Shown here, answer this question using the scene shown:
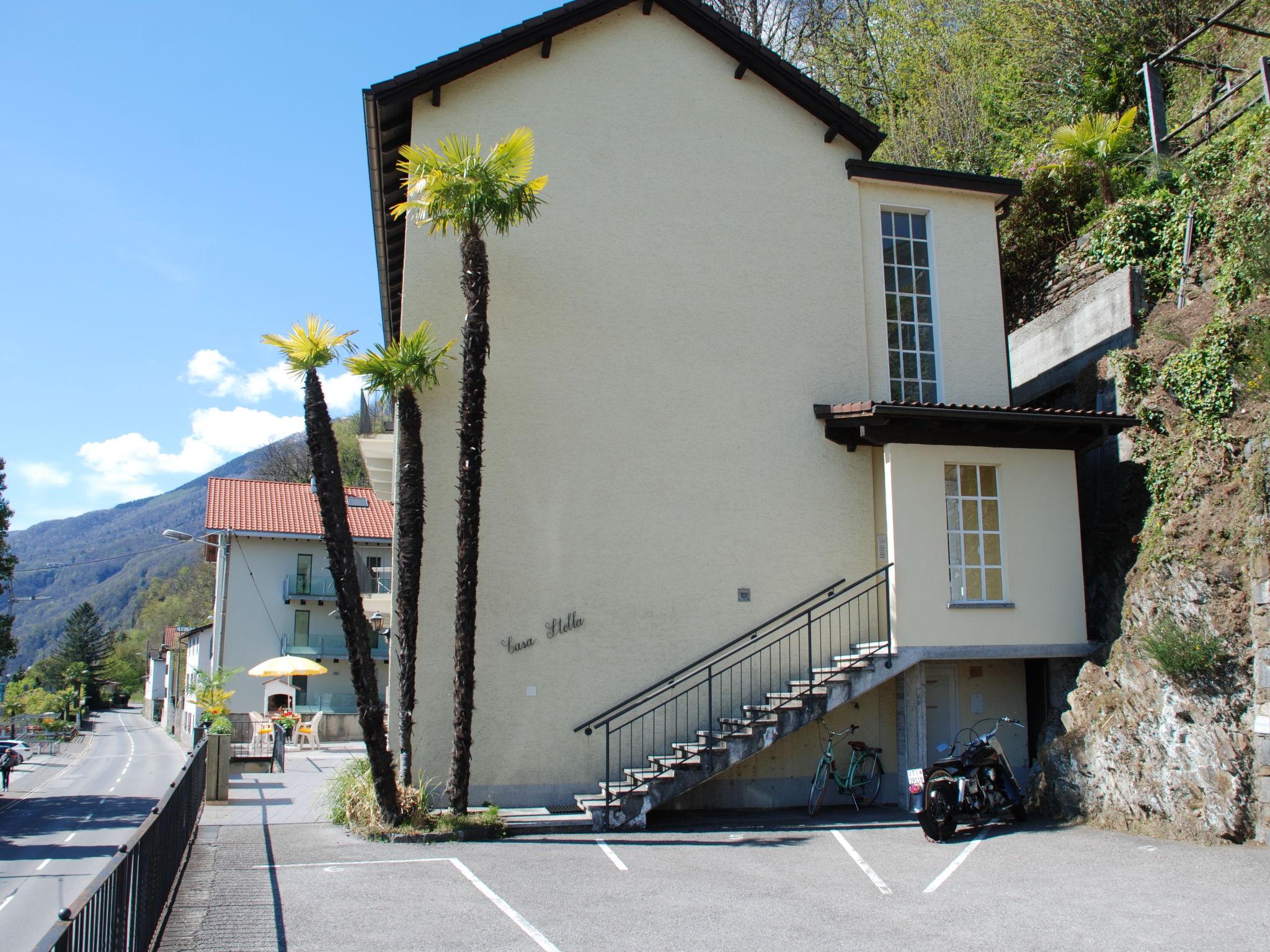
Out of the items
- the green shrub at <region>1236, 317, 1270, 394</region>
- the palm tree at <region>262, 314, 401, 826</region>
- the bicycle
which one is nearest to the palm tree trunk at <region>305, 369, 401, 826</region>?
the palm tree at <region>262, 314, 401, 826</region>

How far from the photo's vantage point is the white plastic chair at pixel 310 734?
97.6 ft

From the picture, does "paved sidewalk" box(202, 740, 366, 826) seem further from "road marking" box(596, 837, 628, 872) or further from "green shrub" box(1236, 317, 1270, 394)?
"green shrub" box(1236, 317, 1270, 394)

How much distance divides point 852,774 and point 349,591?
6.98 m

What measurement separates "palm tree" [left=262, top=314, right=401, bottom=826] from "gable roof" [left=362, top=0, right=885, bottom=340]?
299 cm

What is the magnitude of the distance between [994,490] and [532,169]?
776 cm

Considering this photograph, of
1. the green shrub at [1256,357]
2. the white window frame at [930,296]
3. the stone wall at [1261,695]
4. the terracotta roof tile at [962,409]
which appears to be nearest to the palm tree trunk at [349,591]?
the terracotta roof tile at [962,409]

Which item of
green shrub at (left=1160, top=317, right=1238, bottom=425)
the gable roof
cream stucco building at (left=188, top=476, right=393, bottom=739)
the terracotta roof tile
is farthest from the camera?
cream stucco building at (left=188, top=476, right=393, bottom=739)

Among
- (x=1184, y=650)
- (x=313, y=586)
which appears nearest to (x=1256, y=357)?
(x=1184, y=650)

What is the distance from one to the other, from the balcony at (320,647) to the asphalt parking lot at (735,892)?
28770mm

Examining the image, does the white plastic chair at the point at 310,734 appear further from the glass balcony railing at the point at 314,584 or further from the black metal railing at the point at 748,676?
the black metal railing at the point at 748,676

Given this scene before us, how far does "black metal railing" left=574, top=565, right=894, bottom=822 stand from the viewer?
1291 cm

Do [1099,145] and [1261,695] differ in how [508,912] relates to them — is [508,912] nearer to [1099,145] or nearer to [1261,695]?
[1261,695]

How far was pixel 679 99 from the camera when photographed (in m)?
15.0

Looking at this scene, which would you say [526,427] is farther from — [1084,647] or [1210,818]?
[1210,818]
